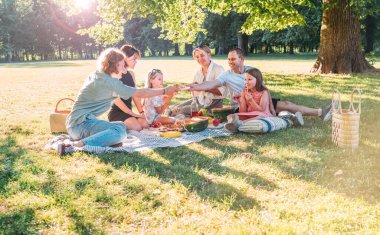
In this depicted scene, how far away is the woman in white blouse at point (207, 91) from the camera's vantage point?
297 inches

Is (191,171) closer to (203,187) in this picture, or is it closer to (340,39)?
(203,187)

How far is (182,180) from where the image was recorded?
4.17 meters

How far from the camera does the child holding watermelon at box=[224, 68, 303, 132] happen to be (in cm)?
650

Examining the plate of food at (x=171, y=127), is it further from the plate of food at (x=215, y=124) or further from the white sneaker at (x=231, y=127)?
the white sneaker at (x=231, y=127)

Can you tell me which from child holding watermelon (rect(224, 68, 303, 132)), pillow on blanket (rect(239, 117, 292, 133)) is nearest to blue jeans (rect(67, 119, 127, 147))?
child holding watermelon (rect(224, 68, 303, 132))

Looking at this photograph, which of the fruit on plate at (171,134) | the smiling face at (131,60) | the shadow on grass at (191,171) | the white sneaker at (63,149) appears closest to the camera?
the shadow on grass at (191,171)

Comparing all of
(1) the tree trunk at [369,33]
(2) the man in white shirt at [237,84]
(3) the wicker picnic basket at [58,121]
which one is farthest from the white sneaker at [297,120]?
(1) the tree trunk at [369,33]

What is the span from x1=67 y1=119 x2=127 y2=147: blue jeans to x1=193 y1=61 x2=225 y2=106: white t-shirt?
2501 mm

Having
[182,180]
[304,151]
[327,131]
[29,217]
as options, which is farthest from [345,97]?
[29,217]

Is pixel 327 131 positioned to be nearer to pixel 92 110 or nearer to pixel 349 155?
pixel 349 155

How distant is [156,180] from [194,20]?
36.6 feet

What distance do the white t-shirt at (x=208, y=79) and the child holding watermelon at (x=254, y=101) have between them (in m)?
0.88

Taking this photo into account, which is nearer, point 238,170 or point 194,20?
point 238,170

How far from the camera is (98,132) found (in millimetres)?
5539
